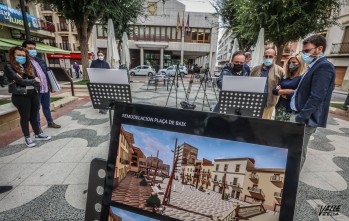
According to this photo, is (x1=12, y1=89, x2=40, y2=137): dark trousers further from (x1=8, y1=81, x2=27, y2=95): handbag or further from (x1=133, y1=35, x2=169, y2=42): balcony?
(x1=133, y1=35, x2=169, y2=42): balcony

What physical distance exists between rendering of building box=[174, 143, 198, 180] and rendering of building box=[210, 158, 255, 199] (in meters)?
0.09

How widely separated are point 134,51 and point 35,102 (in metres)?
26.1

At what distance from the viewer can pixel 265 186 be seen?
71cm

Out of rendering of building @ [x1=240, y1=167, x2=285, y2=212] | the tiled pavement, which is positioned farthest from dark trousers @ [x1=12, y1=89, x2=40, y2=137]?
rendering of building @ [x1=240, y1=167, x2=285, y2=212]

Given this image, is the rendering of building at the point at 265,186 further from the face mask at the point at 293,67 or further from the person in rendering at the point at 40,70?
the person in rendering at the point at 40,70

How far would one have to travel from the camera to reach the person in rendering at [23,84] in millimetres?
2975

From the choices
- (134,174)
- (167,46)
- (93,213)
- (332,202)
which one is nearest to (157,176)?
(134,174)

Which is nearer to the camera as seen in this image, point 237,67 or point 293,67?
point 293,67

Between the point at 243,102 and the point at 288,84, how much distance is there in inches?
36.9

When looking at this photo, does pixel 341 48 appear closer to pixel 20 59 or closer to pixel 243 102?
pixel 243 102

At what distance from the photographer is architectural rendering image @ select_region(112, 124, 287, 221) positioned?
708 mm

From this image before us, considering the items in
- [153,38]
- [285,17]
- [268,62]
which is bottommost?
[268,62]

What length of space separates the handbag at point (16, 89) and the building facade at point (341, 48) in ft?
73.6

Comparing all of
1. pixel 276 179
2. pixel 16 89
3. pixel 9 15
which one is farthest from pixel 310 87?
pixel 9 15
